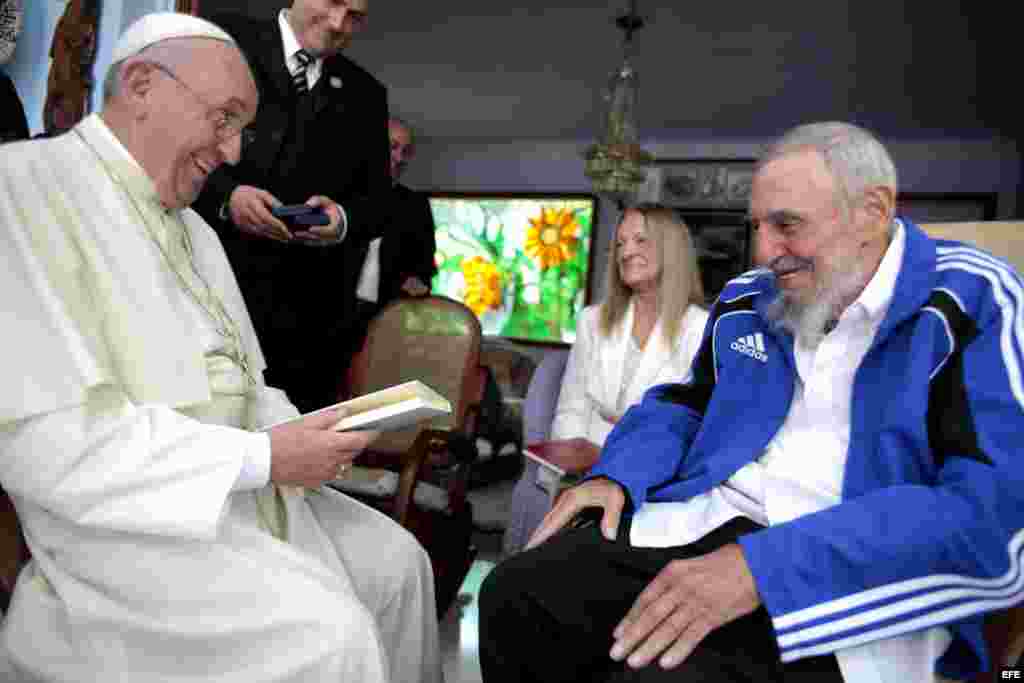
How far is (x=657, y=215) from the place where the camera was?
3227 mm

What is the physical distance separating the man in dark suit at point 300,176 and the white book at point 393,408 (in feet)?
3.39

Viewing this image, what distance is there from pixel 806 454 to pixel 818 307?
0.30 metres

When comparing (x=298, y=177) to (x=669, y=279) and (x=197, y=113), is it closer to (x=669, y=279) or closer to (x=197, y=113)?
(x=197, y=113)

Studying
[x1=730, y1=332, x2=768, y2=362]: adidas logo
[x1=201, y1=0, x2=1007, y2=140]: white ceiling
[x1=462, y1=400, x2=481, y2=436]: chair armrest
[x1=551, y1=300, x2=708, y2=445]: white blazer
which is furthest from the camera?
[x1=201, y1=0, x2=1007, y2=140]: white ceiling

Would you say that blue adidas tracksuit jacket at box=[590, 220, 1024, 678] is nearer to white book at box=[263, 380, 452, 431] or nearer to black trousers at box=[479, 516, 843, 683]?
black trousers at box=[479, 516, 843, 683]

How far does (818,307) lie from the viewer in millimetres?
1635

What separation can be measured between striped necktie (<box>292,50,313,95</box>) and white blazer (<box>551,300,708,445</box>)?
4.61 ft

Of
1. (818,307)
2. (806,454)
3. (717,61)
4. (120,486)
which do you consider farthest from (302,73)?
(717,61)

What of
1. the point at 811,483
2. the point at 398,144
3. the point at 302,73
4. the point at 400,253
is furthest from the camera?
the point at 400,253

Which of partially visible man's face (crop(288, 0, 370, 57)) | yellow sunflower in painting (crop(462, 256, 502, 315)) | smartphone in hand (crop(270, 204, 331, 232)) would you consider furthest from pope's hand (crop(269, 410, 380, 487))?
yellow sunflower in painting (crop(462, 256, 502, 315))

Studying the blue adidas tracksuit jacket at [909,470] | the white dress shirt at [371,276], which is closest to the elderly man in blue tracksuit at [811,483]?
the blue adidas tracksuit jacket at [909,470]

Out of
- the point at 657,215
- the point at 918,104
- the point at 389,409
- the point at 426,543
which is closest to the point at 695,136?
the point at 918,104

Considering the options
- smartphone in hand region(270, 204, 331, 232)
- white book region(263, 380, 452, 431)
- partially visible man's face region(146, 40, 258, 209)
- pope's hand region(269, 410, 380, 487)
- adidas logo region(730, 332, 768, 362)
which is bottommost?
pope's hand region(269, 410, 380, 487)

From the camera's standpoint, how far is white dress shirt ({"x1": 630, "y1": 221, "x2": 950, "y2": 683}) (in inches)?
61.3
